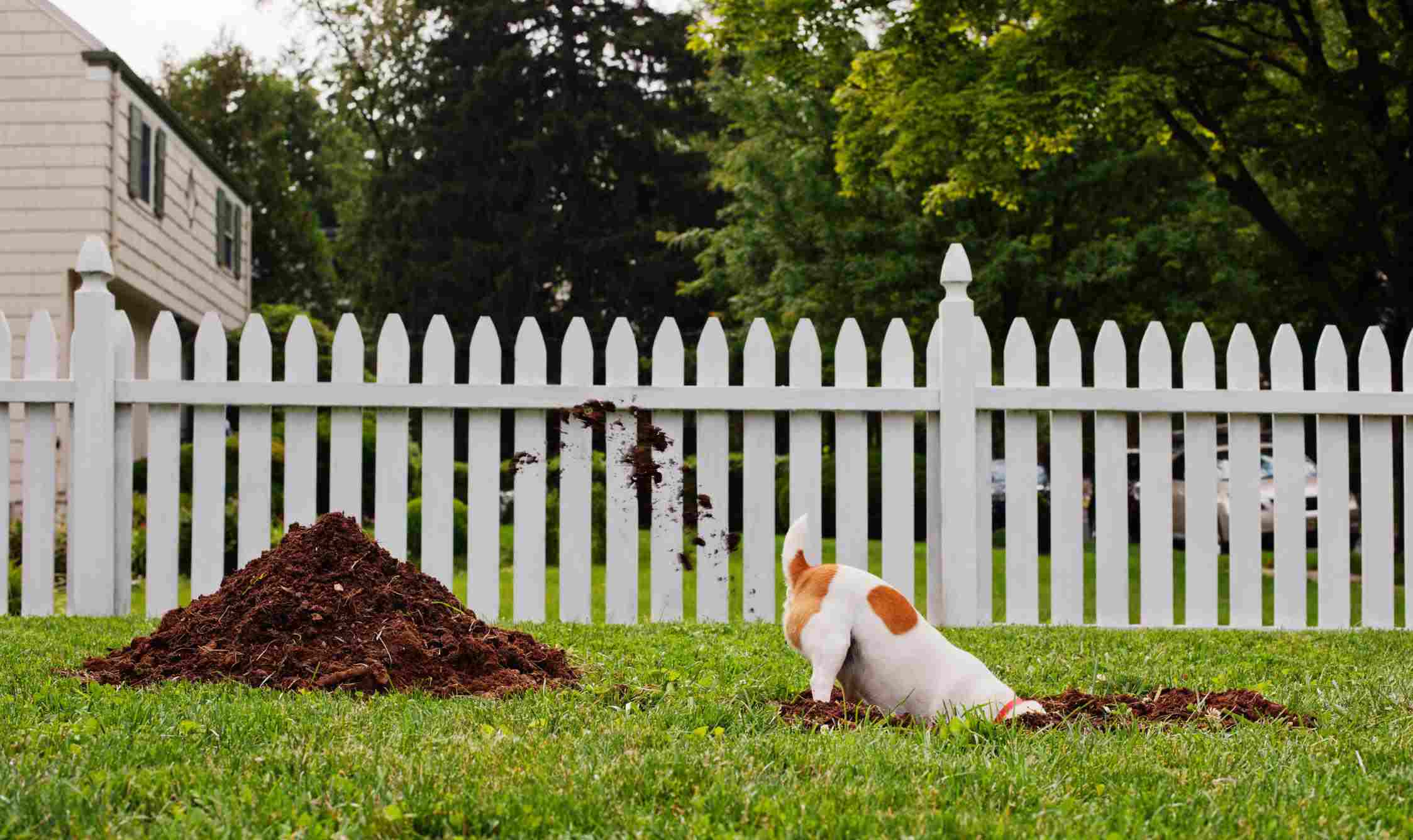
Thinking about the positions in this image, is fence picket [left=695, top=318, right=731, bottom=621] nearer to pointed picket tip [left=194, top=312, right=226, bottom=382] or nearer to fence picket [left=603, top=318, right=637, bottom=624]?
fence picket [left=603, top=318, right=637, bottom=624]

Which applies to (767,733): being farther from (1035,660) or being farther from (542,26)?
(542,26)

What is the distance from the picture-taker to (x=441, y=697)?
3533 millimetres

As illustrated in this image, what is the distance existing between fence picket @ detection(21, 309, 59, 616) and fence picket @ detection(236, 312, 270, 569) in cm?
86

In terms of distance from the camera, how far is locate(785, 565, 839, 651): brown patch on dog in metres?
3.37

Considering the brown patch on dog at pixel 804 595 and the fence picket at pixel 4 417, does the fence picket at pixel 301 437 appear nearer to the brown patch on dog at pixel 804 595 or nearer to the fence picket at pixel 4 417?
the fence picket at pixel 4 417

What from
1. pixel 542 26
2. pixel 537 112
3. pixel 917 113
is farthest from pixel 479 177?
pixel 917 113

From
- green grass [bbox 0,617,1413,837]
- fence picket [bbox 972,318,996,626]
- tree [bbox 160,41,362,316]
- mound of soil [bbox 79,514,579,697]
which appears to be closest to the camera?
green grass [bbox 0,617,1413,837]

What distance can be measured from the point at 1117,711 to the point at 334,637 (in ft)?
7.60

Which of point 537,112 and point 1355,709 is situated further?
point 537,112

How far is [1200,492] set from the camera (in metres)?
5.99

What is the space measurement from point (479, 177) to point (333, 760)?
25723 mm

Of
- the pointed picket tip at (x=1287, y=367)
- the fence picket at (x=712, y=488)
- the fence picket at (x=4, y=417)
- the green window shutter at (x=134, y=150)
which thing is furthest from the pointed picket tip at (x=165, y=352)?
the green window shutter at (x=134, y=150)

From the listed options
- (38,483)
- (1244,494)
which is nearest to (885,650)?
(1244,494)

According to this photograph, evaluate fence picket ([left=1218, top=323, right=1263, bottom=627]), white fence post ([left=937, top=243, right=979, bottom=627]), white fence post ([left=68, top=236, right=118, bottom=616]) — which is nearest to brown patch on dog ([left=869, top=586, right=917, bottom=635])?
white fence post ([left=937, top=243, right=979, bottom=627])
